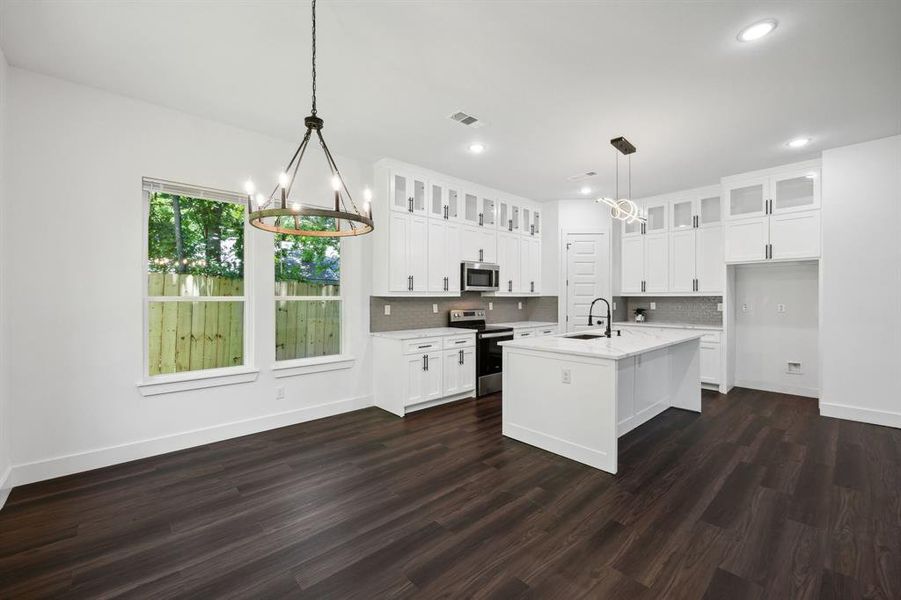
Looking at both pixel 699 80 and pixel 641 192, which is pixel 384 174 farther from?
pixel 641 192

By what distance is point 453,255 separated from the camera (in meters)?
5.24

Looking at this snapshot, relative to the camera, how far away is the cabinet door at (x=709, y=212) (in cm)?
551

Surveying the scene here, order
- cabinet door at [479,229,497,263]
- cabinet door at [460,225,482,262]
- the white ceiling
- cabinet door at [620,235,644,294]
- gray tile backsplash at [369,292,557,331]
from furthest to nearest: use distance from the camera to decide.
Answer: cabinet door at [620,235,644,294] → cabinet door at [479,229,497,263] → cabinet door at [460,225,482,262] → gray tile backsplash at [369,292,557,331] → the white ceiling

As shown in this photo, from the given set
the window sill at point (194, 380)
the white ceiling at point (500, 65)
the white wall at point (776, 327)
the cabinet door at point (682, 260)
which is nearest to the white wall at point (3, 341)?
the white ceiling at point (500, 65)

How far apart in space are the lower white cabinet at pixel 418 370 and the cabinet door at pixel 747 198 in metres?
3.88

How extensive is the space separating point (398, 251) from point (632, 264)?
3.95 meters

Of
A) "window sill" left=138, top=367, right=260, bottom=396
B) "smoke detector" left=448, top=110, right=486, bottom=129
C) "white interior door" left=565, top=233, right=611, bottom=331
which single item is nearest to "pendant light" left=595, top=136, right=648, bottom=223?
"smoke detector" left=448, top=110, right=486, bottom=129

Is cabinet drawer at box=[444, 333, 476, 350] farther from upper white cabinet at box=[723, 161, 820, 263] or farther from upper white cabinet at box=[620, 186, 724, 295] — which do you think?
upper white cabinet at box=[723, 161, 820, 263]

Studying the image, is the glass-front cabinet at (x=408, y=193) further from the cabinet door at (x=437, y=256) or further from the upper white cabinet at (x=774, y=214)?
the upper white cabinet at (x=774, y=214)

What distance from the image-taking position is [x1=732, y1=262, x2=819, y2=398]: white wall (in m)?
5.12

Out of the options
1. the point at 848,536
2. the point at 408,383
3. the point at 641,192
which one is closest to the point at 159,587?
the point at 408,383

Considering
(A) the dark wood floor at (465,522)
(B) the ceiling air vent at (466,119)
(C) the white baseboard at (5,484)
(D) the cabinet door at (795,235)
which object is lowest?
(A) the dark wood floor at (465,522)

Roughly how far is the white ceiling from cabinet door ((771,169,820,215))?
0.70 m

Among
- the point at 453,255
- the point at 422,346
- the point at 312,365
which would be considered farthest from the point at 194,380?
the point at 453,255
